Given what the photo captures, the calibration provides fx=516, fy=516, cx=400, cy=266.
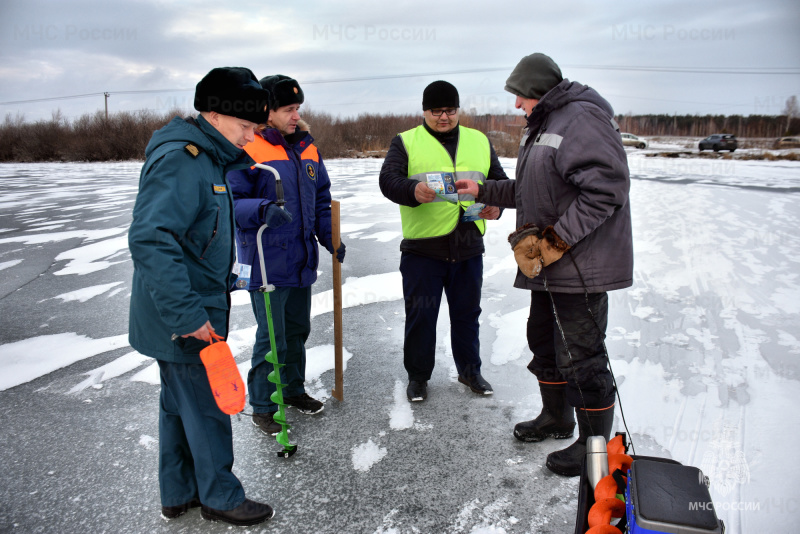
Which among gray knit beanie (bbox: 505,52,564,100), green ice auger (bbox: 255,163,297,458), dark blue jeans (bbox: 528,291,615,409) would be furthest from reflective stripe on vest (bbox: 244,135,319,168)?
dark blue jeans (bbox: 528,291,615,409)

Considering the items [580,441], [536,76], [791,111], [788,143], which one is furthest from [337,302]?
[791,111]

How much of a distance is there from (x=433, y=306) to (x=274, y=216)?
4.16ft

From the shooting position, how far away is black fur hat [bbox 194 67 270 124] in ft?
6.68

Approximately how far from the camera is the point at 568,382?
2.60 m

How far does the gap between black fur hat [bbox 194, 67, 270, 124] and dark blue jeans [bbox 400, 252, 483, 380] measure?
1.60 meters

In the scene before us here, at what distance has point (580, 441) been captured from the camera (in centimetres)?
266

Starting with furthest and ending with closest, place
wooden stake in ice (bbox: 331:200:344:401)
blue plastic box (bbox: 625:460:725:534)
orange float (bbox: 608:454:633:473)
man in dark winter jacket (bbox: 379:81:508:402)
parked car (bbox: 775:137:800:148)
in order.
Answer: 1. parked car (bbox: 775:137:800:148)
2. man in dark winter jacket (bbox: 379:81:508:402)
3. wooden stake in ice (bbox: 331:200:344:401)
4. orange float (bbox: 608:454:633:473)
5. blue plastic box (bbox: 625:460:725:534)

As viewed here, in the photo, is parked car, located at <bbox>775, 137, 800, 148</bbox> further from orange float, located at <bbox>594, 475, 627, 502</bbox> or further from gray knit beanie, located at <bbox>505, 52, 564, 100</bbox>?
orange float, located at <bbox>594, 475, 627, 502</bbox>

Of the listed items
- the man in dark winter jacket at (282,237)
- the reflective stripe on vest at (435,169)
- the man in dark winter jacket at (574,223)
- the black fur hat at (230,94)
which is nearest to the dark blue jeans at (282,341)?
the man in dark winter jacket at (282,237)

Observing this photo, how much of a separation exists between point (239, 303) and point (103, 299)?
1.41 metres

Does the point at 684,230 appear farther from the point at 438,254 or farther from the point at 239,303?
Result: the point at 239,303

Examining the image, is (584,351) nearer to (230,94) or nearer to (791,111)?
(230,94)

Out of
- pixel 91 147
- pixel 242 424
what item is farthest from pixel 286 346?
pixel 91 147

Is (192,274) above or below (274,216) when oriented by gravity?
below
